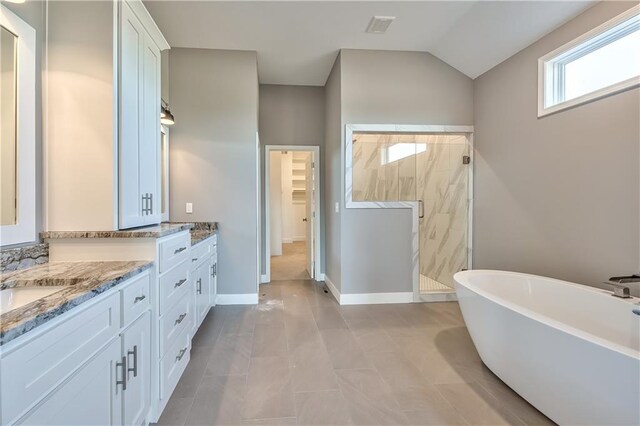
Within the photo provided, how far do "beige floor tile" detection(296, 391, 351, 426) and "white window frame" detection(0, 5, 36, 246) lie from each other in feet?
5.72

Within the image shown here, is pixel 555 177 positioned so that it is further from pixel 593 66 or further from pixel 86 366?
pixel 86 366

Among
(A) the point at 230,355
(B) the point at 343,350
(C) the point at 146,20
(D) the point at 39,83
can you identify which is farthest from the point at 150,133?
(B) the point at 343,350

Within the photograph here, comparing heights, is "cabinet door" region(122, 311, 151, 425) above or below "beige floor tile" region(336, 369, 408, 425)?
above

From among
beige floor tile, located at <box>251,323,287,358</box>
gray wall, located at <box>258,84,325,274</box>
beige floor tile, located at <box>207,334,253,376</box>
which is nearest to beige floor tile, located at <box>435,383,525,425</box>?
beige floor tile, located at <box>251,323,287,358</box>

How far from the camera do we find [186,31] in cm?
310

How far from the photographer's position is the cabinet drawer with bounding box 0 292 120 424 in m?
0.74

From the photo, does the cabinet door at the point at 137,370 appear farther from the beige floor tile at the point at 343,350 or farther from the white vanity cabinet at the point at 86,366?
the beige floor tile at the point at 343,350

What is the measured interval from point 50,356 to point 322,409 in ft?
4.60

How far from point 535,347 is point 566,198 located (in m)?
1.46

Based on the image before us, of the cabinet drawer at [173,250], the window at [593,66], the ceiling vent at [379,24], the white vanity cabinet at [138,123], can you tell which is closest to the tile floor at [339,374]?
the cabinet drawer at [173,250]

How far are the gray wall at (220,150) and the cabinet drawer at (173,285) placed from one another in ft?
4.30

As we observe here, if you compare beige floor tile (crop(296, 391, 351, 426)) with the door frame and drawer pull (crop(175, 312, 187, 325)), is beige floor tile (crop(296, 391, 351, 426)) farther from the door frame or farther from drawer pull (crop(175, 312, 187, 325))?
the door frame

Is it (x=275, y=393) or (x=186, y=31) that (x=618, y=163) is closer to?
(x=275, y=393)

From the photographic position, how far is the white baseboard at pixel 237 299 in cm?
351
